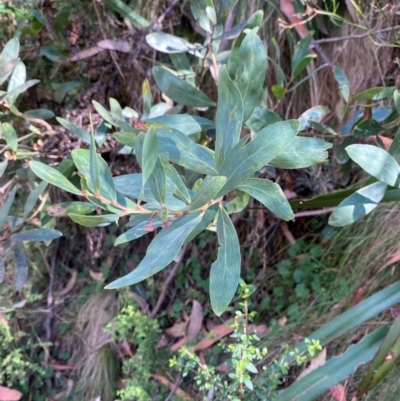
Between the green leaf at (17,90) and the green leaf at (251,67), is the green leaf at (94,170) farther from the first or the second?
the green leaf at (17,90)

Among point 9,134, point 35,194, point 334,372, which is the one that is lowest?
point 334,372

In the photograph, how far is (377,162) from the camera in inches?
24.9

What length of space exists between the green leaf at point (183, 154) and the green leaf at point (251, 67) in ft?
0.37

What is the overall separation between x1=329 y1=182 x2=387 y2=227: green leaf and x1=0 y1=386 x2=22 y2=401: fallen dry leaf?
1.28 meters

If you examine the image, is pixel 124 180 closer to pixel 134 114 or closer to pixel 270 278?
pixel 134 114

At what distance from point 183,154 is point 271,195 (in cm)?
13

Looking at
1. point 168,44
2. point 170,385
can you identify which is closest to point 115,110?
point 168,44

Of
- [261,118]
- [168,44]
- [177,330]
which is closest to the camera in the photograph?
[261,118]

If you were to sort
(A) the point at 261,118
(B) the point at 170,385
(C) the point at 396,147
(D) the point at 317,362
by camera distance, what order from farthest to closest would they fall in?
(B) the point at 170,385 < (D) the point at 317,362 < (A) the point at 261,118 < (C) the point at 396,147

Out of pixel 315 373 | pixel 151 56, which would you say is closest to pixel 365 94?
pixel 315 373

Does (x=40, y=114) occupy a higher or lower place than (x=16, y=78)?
lower

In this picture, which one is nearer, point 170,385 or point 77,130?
point 77,130

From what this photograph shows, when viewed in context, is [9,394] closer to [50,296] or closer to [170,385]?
[50,296]

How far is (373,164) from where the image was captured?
2.07 feet
